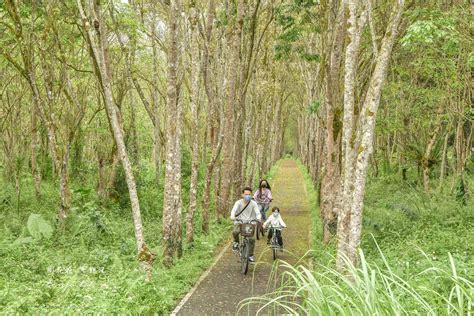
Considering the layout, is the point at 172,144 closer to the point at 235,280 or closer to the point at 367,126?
the point at 235,280

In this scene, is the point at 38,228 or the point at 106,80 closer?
the point at 106,80

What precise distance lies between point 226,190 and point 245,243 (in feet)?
23.0

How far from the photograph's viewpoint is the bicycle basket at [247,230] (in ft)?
38.8

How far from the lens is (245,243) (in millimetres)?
11734

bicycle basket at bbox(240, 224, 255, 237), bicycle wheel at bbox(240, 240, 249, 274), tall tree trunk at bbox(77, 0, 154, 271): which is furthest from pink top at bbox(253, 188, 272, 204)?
tall tree trunk at bbox(77, 0, 154, 271)

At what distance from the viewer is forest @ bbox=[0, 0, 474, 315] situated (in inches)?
275

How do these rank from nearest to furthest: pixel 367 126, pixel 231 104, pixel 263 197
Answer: pixel 367 126, pixel 231 104, pixel 263 197

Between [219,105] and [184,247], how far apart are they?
5.85 meters

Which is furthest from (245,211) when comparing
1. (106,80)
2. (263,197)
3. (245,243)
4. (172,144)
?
(263,197)

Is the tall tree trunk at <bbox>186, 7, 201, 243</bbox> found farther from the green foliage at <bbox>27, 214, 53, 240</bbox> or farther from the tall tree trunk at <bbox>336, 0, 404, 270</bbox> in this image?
the tall tree trunk at <bbox>336, 0, 404, 270</bbox>

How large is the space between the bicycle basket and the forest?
959mm

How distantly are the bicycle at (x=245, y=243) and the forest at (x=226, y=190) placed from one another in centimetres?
27

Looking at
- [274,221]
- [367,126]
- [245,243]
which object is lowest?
[245,243]

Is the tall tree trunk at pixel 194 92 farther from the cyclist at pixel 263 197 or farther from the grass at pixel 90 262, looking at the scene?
the cyclist at pixel 263 197
